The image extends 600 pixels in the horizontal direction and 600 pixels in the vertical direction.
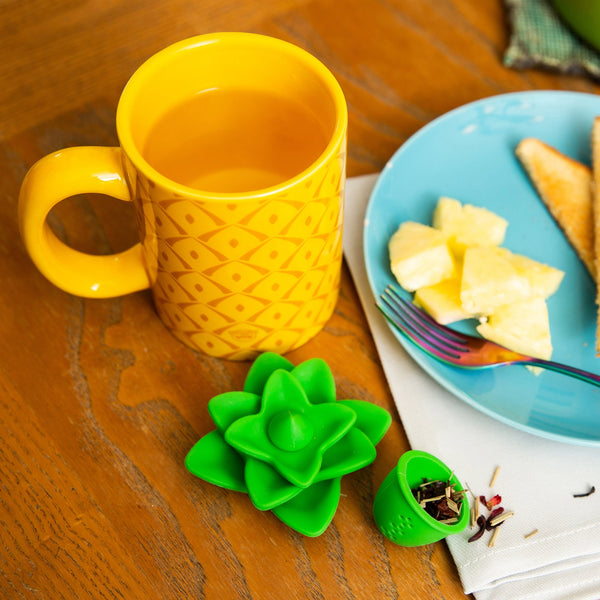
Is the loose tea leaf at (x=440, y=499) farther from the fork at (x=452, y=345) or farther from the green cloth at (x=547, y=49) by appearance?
the green cloth at (x=547, y=49)

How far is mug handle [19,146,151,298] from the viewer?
0.61 metres

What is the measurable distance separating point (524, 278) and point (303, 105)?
317mm

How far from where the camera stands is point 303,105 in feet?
2.20

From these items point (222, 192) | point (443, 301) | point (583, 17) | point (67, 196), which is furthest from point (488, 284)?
point (583, 17)

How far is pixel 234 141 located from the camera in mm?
734

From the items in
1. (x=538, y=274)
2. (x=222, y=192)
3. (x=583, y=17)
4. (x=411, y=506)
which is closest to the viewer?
(x=411, y=506)

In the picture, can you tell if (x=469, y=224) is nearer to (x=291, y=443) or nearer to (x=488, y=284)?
(x=488, y=284)

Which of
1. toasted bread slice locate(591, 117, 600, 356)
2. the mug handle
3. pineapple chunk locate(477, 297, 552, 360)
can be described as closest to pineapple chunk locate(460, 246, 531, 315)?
pineapple chunk locate(477, 297, 552, 360)

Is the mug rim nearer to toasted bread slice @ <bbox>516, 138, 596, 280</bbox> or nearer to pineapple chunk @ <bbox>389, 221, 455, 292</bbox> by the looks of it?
pineapple chunk @ <bbox>389, 221, 455, 292</bbox>

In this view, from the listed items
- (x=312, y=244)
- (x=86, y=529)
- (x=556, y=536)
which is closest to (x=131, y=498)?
(x=86, y=529)

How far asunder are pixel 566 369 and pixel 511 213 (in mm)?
239

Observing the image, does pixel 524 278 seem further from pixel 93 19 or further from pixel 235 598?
pixel 93 19

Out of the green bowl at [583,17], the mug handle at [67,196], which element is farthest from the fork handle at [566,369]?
the green bowl at [583,17]

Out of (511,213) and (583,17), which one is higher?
(583,17)
